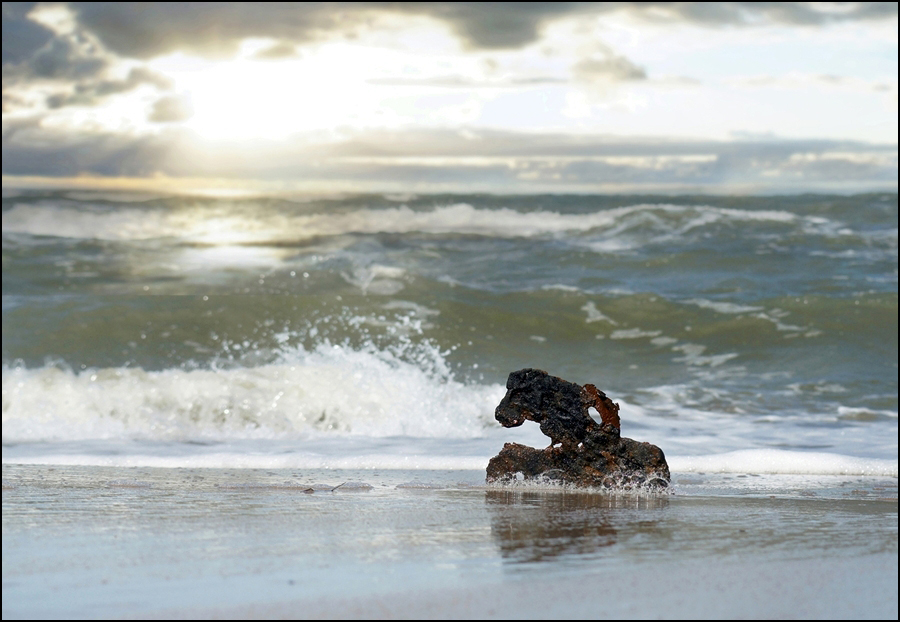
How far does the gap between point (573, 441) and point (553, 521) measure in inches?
36.0

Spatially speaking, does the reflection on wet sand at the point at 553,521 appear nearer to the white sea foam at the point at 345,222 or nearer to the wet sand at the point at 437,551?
the wet sand at the point at 437,551

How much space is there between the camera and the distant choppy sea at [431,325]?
24.5ft

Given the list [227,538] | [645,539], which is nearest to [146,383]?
[227,538]

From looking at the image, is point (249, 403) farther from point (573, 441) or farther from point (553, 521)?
point (553, 521)

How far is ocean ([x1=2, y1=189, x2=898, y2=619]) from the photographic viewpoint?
303cm

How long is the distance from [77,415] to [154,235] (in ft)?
47.2

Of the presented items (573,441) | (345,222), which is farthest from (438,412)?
(345,222)

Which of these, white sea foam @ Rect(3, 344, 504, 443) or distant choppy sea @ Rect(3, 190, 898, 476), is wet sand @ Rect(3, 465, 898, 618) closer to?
distant choppy sea @ Rect(3, 190, 898, 476)

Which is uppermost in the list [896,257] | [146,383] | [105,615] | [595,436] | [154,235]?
[154,235]

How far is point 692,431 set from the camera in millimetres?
7590

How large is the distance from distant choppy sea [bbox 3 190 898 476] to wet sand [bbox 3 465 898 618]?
1.47m

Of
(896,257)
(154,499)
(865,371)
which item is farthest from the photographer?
(896,257)

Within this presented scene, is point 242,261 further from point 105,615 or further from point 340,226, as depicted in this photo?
point 105,615

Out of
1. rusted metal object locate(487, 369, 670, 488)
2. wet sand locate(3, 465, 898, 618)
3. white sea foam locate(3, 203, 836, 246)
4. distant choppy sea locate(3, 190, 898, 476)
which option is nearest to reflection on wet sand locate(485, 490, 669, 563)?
wet sand locate(3, 465, 898, 618)
